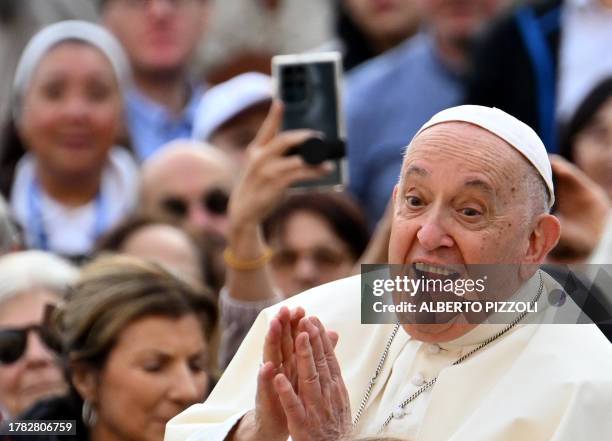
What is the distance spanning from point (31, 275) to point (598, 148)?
2352 millimetres

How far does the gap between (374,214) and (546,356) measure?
3616mm

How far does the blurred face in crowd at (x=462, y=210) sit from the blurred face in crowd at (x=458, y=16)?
12.5ft

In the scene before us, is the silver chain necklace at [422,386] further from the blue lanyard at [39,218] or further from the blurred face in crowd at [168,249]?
the blue lanyard at [39,218]

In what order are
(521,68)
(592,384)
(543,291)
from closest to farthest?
(592,384) → (543,291) → (521,68)

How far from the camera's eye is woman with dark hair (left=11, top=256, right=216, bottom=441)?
5.48 metres

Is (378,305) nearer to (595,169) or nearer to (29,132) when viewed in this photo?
(595,169)

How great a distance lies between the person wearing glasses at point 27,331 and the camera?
5.81 meters

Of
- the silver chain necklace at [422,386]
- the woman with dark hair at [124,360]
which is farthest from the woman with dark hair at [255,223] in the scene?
the silver chain necklace at [422,386]

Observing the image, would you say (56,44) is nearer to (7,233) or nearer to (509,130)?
(7,233)

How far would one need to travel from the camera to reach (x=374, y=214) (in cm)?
774

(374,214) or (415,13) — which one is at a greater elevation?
(415,13)

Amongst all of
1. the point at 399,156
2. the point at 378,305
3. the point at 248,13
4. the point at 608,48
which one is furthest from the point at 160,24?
the point at 378,305

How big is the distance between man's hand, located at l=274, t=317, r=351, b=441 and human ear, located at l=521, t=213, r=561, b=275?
1.90 feet

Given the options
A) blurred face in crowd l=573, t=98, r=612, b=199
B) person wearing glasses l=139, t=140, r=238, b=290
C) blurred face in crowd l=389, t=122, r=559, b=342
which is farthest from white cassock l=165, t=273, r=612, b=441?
person wearing glasses l=139, t=140, r=238, b=290
